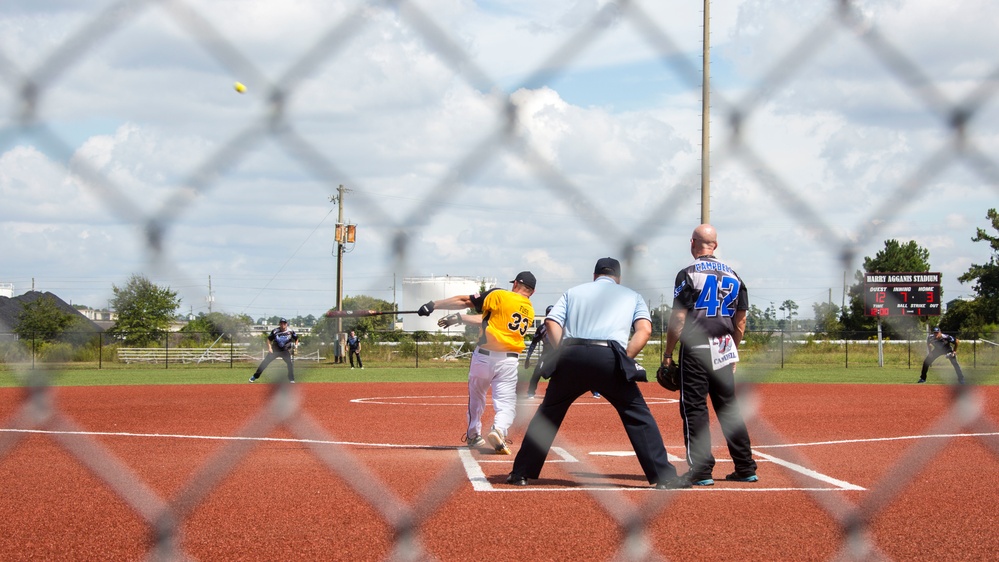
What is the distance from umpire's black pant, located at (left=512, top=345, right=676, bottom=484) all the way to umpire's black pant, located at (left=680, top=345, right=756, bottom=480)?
0.79 feet

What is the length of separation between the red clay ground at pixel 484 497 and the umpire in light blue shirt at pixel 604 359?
0.37 metres

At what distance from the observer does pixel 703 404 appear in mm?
6707

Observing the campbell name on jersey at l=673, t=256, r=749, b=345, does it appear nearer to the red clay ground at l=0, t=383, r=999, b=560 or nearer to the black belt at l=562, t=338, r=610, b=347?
the black belt at l=562, t=338, r=610, b=347

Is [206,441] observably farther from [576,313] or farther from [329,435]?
[576,313]

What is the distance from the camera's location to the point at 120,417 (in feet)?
46.3

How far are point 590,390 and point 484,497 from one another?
1.02m

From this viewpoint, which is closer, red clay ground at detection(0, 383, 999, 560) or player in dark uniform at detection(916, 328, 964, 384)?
player in dark uniform at detection(916, 328, 964, 384)

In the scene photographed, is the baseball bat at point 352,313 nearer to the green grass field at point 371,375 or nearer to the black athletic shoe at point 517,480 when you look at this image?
the black athletic shoe at point 517,480

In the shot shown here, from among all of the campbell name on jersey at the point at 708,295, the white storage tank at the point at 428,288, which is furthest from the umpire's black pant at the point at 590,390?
the white storage tank at the point at 428,288

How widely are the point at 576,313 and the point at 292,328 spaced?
4179 mm

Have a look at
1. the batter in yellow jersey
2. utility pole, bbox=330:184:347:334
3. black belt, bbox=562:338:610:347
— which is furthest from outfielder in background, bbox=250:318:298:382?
the batter in yellow jersey

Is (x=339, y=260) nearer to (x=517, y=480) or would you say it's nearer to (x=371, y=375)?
(x=517, y=480)

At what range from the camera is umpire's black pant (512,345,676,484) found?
6.29 metres

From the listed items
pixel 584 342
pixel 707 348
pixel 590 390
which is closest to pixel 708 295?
Answer: pixel 707 348
